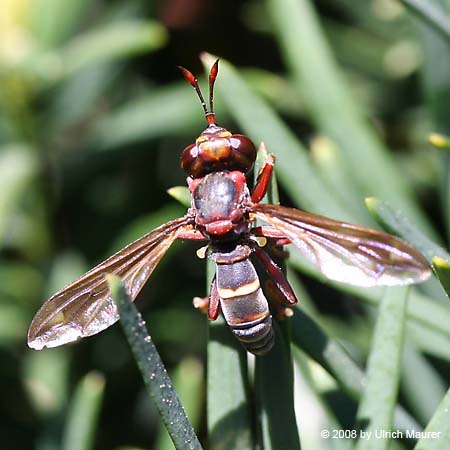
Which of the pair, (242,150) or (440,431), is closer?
(440,431)

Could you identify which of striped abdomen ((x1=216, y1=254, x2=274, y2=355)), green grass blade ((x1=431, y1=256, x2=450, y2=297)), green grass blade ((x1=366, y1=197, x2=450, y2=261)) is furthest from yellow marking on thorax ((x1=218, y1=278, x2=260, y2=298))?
green grass blade ((x1=431, y1=256, x2=450, y2=297))

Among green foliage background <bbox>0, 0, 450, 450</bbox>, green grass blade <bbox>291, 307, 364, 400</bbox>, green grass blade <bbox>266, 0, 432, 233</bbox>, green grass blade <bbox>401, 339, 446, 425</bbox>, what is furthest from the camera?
green grass blade <bbox>266, 0, 432, 233</bbox>

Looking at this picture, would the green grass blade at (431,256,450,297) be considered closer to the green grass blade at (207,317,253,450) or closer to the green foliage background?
the green foliage background

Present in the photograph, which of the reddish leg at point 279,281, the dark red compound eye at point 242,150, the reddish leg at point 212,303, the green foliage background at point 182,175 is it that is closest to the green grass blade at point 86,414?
the green foliage background at point 182,175

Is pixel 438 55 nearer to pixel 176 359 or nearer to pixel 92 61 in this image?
pixel 92 61

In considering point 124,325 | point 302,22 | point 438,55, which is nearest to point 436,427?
point 124,325

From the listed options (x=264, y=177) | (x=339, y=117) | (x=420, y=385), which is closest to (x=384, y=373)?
(x=264, y=177)

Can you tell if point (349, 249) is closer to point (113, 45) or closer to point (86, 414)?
point (86, 414)
